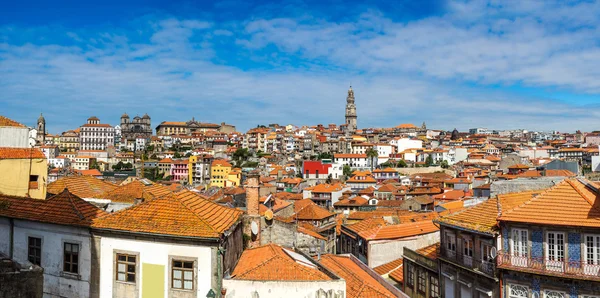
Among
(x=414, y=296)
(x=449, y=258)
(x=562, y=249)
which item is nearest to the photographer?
(x=562, y=249)

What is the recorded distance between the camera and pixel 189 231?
1384 cm

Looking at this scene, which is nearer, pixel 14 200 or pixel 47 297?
pixel 47 297

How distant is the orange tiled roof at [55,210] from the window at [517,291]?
1381 centimetres

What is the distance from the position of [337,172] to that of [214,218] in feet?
356

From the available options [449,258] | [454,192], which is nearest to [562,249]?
[449,258]

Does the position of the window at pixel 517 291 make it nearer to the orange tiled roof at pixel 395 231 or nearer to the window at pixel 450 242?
the window at pixel 450 242

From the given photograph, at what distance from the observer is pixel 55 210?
15.3 m

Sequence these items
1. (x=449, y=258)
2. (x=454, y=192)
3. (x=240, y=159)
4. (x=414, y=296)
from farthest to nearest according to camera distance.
A: (x=240, y=159)
(x=454, y=192)
(x=414, y=296)
(x=449, y=258)

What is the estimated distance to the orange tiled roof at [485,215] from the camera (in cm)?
1827

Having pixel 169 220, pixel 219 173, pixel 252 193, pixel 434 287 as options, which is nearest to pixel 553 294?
pixel 434 287

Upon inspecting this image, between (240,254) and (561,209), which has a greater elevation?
(561,209)

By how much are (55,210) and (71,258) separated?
1602mm

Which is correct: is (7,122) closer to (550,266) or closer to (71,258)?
(71,258)

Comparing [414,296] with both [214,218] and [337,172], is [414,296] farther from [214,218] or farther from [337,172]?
[337,172]
